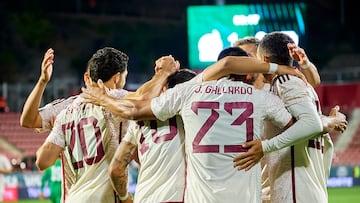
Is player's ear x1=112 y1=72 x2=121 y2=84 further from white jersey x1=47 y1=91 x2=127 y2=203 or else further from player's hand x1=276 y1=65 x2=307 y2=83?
player's hand x1=276 y1=65 x2=307 y2=83

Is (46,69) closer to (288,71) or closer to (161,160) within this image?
(161,160)

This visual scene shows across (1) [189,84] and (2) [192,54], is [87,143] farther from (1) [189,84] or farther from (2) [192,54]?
(2) [192,54]

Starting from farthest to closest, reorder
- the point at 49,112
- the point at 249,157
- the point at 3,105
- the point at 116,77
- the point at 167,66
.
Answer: the point at 3,105 < the point at 49,112 < the point at 116,77 < the point at 167,66 < the point at 249,157

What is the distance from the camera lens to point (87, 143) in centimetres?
571

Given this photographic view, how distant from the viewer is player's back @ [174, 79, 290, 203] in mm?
5137

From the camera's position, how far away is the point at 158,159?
5.33 m

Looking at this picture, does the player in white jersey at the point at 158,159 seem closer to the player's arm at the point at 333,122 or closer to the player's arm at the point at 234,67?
the player's arm at the point at 234,67

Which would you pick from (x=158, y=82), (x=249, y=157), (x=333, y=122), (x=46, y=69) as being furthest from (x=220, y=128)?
(x=46, y=69)

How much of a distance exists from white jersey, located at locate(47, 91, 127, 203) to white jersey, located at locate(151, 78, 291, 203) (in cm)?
64

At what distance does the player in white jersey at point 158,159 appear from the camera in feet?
17.4

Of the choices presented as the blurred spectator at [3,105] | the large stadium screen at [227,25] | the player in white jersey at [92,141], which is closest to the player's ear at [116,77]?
the player in white jersey at [92,141]

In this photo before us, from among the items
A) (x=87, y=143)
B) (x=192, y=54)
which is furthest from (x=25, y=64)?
(x=87, y=143)

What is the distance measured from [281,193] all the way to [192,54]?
1022 centimetres

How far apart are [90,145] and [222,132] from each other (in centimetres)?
105
